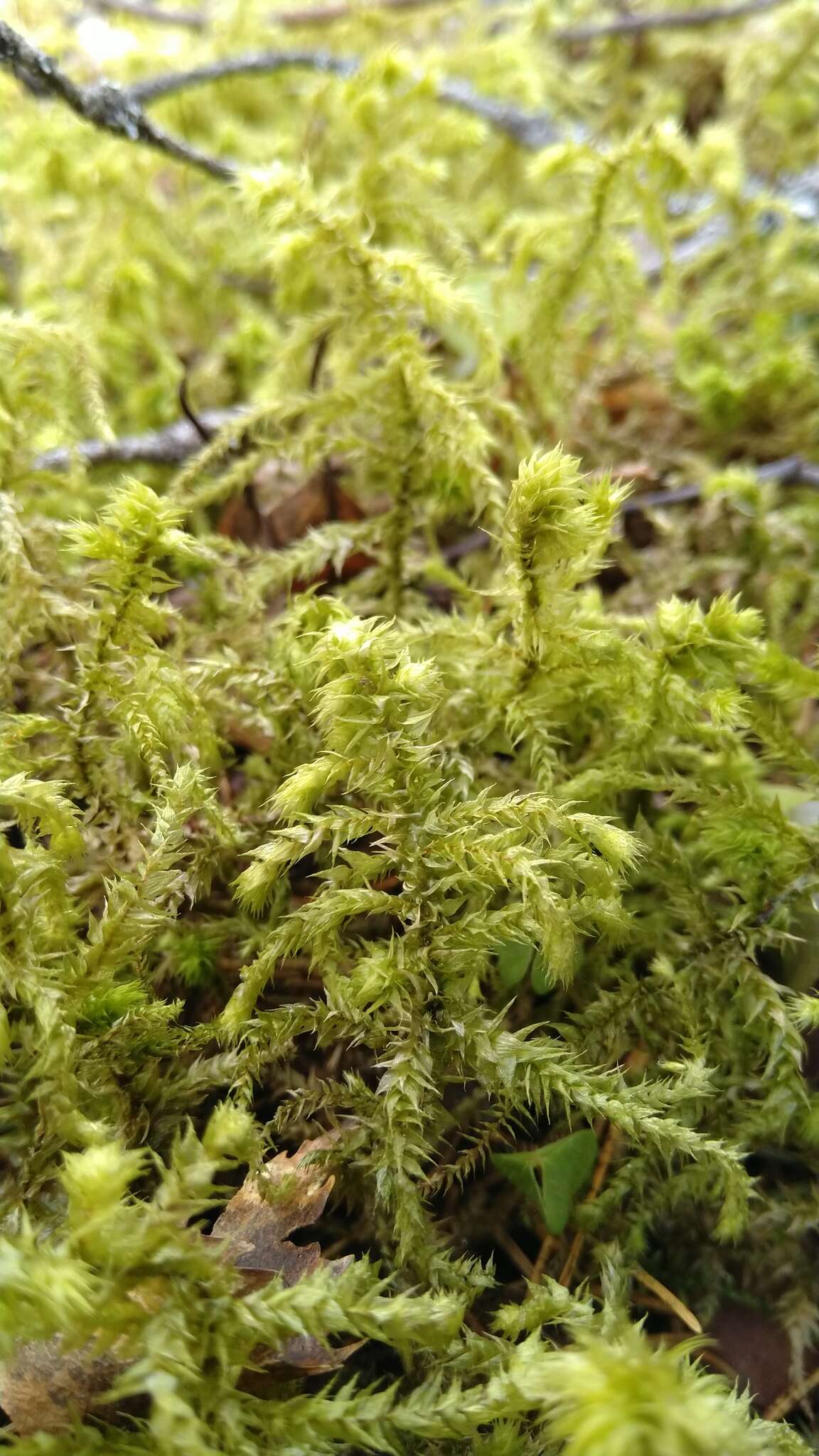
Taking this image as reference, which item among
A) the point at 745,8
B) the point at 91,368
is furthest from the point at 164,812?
the point at 745,8

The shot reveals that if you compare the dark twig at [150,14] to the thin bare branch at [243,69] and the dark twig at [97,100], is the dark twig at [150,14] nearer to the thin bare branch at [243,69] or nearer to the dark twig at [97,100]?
the thin bare branch at [243,69]

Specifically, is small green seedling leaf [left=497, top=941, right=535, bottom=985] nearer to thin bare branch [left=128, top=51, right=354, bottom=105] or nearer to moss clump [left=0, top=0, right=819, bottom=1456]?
moss clump [left=0, top=0, right=819, bottom=1456]

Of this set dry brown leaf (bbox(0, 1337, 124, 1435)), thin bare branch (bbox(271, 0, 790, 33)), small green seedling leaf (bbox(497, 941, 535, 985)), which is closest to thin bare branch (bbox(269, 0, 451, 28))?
thin bare branch (bbox(271, 0, 790, 33))

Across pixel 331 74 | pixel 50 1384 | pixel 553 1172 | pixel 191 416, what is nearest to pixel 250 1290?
pixel 50 1384

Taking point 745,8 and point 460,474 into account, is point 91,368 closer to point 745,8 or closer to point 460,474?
point 460,474

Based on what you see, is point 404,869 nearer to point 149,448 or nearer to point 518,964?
point 518,964

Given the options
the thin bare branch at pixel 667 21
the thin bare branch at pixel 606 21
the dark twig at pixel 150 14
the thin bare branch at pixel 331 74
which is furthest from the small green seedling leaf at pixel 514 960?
the dark twig at pixel 150 14
